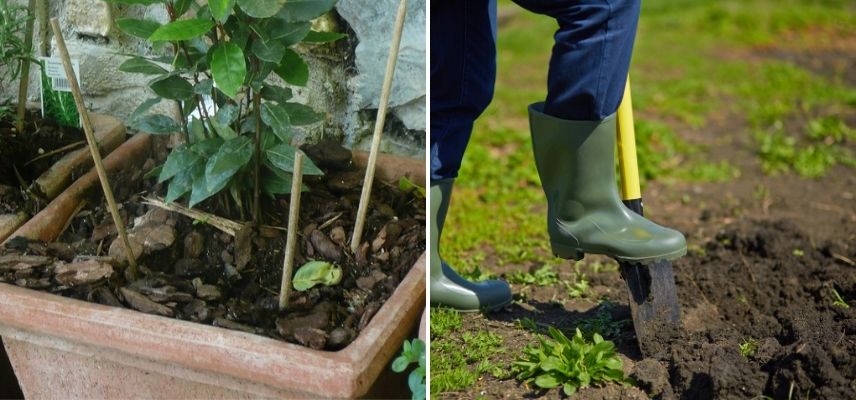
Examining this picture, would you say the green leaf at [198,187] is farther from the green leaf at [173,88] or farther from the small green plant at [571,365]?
the small green plant at [571,365]

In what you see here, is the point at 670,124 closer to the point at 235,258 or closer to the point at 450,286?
the point at 450,286

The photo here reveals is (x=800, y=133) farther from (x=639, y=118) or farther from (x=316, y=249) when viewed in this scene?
(x=316, y=249)

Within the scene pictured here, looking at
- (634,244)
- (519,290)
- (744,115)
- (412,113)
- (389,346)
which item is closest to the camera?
(389,346)

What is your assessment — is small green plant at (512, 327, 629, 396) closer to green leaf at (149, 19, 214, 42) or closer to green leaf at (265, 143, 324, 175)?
green leaf at (265, 143, 324, 175)

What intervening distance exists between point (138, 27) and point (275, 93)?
0.28 meters

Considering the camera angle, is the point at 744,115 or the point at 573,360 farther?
the point at 744,115

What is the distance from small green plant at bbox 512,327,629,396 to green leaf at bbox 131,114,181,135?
2.73 ft

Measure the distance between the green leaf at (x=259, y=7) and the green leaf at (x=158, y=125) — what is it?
363mm

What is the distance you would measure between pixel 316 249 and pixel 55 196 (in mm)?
612

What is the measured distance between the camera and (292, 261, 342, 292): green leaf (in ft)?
6.12

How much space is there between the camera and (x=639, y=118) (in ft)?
13.9

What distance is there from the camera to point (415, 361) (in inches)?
67.9

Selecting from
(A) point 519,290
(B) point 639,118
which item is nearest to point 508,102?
(B) point 639,118

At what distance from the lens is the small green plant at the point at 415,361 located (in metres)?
1.70
